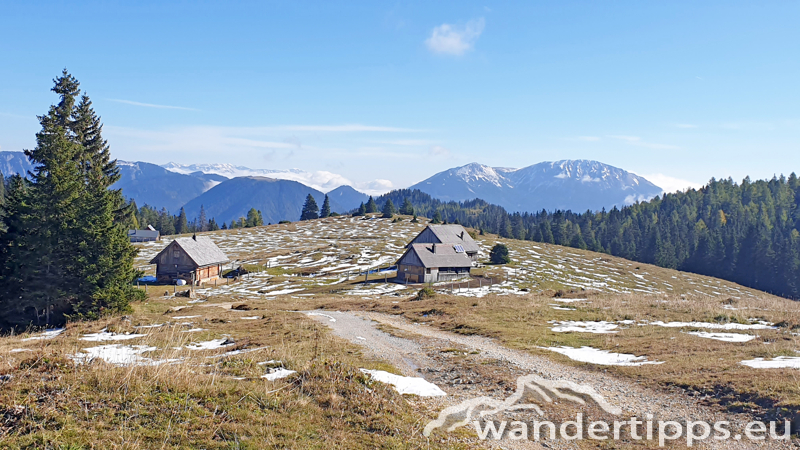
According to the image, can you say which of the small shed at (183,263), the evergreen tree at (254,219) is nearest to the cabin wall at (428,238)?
the small shed at (183,263)

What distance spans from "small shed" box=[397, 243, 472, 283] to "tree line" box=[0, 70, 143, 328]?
4747 cm

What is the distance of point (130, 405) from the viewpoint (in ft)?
31.8

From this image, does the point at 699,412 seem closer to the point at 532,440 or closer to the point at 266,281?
the point at 532,440

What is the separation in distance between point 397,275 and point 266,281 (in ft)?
73.7

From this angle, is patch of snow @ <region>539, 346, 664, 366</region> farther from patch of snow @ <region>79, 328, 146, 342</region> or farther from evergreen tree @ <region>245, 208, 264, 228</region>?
evergreen tree @ <region>245, 208, 264, 228</region>

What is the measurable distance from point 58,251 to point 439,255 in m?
57.5

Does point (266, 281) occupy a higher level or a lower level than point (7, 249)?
lower

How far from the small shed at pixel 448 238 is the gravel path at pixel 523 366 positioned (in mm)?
58930

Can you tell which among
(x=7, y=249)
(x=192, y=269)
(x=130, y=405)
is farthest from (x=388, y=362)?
(x=192, y=269)

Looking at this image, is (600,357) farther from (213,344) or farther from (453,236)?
(453,236)

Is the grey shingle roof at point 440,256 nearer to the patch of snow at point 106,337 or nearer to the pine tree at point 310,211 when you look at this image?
the patch of snow at point 106,337

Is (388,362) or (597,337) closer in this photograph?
(388,362)

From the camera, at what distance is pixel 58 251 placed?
33031 mm

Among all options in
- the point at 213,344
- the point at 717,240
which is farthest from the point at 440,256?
the point at 717,240
